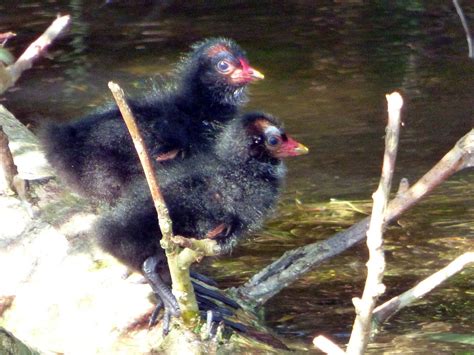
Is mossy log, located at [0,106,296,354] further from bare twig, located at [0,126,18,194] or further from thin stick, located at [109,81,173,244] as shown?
thin stick, located at [109,81,173,244]

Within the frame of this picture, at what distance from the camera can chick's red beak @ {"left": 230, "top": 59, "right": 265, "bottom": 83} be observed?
5570mm

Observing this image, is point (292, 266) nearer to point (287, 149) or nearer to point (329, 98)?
point (287, 149)

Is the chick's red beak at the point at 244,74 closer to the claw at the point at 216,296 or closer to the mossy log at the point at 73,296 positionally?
the mossy log at the point at 73,296

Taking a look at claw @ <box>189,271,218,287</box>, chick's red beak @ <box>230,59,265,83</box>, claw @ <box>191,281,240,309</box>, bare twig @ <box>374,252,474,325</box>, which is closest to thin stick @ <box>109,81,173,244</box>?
bare twig @ <box>374,252,474,325</box>

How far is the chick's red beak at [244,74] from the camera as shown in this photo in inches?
219

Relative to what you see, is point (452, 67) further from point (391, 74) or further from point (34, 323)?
point (34, 323)

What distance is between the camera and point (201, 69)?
18.3ft

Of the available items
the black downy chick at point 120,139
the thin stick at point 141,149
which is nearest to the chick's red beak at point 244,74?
the black downy chick at point 120,139

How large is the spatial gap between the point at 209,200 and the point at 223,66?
4.64ft

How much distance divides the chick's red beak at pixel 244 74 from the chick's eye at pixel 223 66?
0.04 meters

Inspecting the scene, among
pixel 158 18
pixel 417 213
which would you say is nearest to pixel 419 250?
pixel 417 213

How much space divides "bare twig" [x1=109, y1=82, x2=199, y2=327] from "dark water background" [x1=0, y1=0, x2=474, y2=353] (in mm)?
582

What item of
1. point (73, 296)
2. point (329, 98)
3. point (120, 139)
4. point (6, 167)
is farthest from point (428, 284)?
point (329, 98)

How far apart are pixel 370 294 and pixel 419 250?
2561 millimetres
